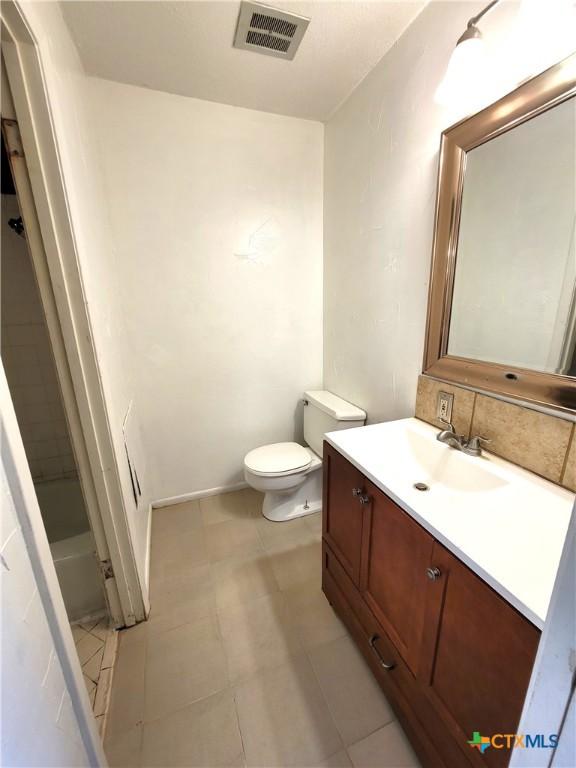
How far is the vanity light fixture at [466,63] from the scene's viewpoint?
34.7 inches

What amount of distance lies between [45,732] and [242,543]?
4.33 feet

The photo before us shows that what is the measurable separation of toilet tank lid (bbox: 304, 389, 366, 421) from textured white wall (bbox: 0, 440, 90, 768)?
4.62ft

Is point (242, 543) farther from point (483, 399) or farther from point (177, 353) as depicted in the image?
point (483, 399)

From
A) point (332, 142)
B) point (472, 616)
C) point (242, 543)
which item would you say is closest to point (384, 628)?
point (472, 616)

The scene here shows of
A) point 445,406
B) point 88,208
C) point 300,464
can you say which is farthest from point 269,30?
point 300,464

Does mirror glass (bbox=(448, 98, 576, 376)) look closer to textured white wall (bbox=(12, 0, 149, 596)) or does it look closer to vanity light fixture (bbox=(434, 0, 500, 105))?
vanity light fixture (bbox=(434, 0, 500, 105))

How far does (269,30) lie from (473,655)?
2.14 metres

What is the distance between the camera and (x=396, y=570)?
0.91 meters

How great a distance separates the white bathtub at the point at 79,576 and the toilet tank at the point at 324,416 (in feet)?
4.15

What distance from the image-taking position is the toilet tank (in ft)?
5.72

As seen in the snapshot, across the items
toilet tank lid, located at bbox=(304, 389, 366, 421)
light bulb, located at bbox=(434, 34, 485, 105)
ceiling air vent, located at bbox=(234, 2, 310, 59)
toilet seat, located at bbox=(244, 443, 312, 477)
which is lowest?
toilet seat, located at bbox=(244, 443, 312, 477)

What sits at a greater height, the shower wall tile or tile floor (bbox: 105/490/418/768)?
the shower wall tile

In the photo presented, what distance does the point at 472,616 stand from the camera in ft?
2.16

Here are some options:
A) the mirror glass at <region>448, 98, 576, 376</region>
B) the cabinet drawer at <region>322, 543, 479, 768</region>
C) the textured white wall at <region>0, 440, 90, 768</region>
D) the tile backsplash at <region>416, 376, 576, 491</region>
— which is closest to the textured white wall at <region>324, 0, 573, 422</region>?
the mirror glass at <region>448, 98, 576, 376</region>
